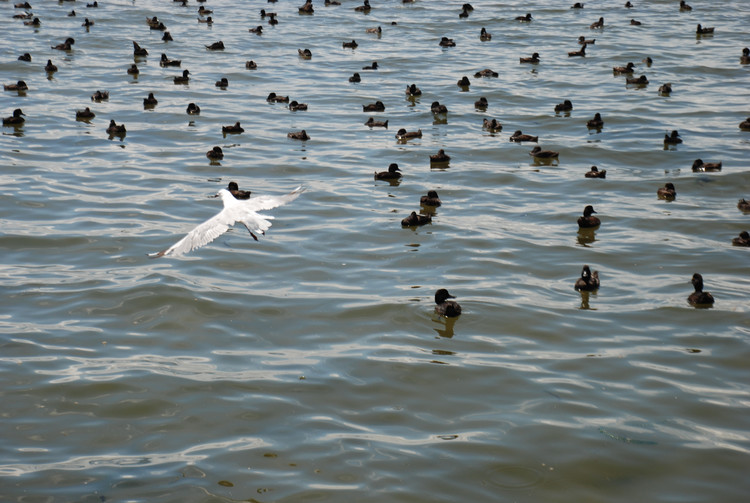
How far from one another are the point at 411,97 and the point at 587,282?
48.3 ft

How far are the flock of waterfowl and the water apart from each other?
31 cm

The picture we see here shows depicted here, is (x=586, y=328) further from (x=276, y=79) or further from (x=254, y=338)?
(x=276, y=79)

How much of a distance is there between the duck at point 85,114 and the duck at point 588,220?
14.7 m

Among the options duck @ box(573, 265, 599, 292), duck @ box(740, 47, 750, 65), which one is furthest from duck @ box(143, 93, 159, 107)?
duck @ box(740, 47, 750, 65)

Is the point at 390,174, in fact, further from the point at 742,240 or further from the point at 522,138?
the point at 742,240

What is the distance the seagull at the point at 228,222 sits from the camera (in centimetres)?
1221

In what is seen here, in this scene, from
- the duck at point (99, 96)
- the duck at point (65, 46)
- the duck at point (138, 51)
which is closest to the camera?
the duck at point (99, 96)

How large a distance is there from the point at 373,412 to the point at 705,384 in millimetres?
4486

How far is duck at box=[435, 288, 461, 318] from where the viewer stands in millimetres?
13805

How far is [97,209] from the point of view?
18781 millimetres

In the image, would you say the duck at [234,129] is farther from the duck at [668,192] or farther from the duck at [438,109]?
the duck at [668,192]

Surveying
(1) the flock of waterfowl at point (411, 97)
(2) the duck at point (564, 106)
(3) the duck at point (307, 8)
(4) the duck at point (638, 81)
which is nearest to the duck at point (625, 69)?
(1) the flock of waterfowl at point (411, 97)

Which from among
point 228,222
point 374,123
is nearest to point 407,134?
point 374,123

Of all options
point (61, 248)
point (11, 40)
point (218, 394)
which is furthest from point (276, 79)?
point (218, 394)
